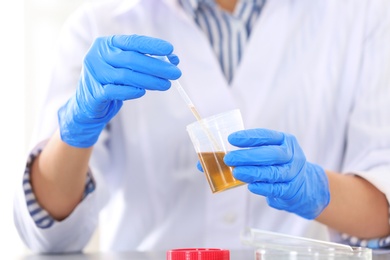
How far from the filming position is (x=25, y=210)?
1582 mm

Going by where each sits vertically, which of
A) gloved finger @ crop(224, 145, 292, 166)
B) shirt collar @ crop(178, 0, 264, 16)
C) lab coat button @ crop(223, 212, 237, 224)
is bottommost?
lab coat button @ crop(223, 212, 237, 224)

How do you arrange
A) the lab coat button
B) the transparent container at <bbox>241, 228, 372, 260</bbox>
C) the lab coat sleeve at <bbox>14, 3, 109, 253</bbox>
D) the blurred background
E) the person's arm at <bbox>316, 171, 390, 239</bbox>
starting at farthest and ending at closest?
the blurred background, the lab coat button, the lab coat sleeve at <bbox>14, 3, 109, 253</bbox>, the person's arm at <bbox>316, 171, 390, 239</bbox>, the transparent container at <bbox>241, 228, 372, 260</bbox>

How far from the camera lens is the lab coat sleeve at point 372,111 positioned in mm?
1592

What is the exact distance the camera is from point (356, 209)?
4.98 ft

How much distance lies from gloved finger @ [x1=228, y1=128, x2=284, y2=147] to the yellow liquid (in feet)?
0.13

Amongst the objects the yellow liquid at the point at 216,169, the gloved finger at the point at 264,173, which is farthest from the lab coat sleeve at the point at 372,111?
the yellow liquid at the point at 216,169

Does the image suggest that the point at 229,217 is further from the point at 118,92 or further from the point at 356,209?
the point at 118,92

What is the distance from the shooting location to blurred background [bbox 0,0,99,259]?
3043 mm

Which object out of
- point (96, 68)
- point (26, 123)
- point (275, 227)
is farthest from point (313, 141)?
point (26, 123)

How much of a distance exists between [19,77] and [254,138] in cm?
209

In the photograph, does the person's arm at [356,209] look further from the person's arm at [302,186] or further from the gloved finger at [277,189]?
the gloved finger at [277,189]

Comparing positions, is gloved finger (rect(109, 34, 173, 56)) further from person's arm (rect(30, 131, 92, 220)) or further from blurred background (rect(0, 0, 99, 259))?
blurred background (rect(0, 0, 99, 259))

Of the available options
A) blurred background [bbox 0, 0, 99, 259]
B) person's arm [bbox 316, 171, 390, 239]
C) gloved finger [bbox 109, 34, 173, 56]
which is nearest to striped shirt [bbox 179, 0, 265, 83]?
person's arm [bbox 316, 171, 390, 239]

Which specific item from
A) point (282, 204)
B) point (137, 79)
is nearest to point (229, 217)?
point (282, 204)
